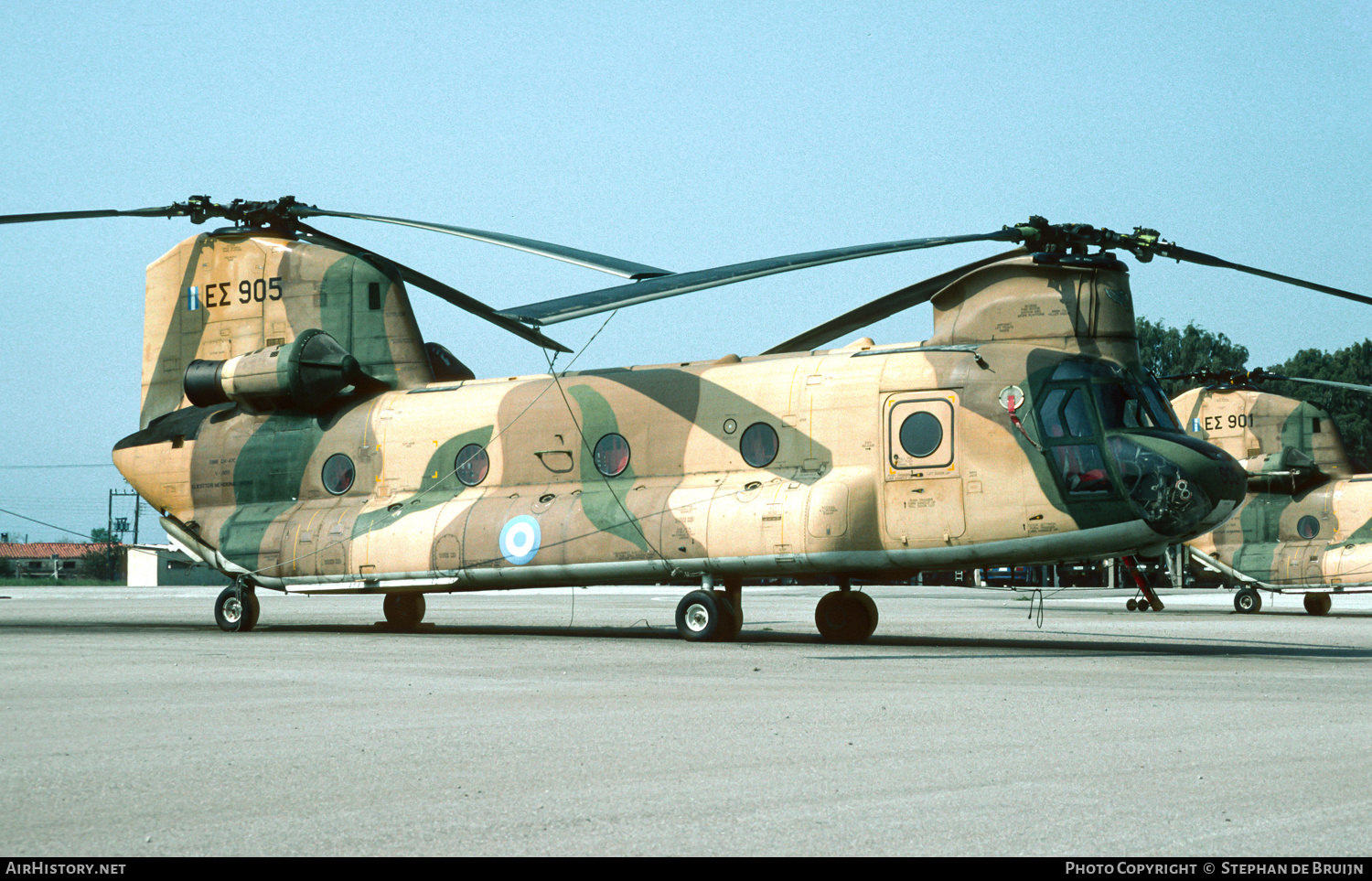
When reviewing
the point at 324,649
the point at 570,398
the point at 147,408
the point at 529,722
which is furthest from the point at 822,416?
the point at 147,408

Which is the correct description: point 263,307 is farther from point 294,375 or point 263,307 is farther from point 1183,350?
point 1183,350

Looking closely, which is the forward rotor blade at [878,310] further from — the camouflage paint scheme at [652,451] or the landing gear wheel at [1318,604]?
the landing gear wheel at [1318,604]

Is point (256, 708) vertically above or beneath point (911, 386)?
beneath

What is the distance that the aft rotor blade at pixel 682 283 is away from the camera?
14.1 metres

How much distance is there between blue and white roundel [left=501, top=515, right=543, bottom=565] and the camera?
1795 centimetres

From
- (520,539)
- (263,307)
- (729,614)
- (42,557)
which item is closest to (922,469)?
(729,614)

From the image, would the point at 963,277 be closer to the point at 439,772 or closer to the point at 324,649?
the point at 324,649

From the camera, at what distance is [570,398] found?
18797mm

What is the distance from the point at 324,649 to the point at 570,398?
214 inches

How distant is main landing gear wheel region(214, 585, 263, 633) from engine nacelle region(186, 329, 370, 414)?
300 centimetres

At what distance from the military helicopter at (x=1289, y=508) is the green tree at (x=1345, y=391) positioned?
49373 millimetres

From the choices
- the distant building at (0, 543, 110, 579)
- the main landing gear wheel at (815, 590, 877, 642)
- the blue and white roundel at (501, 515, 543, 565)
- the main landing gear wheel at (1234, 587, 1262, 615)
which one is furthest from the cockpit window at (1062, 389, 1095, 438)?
the distant building at (0, 543, 110, 579)

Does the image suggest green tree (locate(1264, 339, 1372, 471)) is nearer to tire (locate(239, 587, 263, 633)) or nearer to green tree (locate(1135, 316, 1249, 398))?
green tree (locate(1135, 316, 1249, 398))

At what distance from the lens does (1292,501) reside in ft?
96.4
